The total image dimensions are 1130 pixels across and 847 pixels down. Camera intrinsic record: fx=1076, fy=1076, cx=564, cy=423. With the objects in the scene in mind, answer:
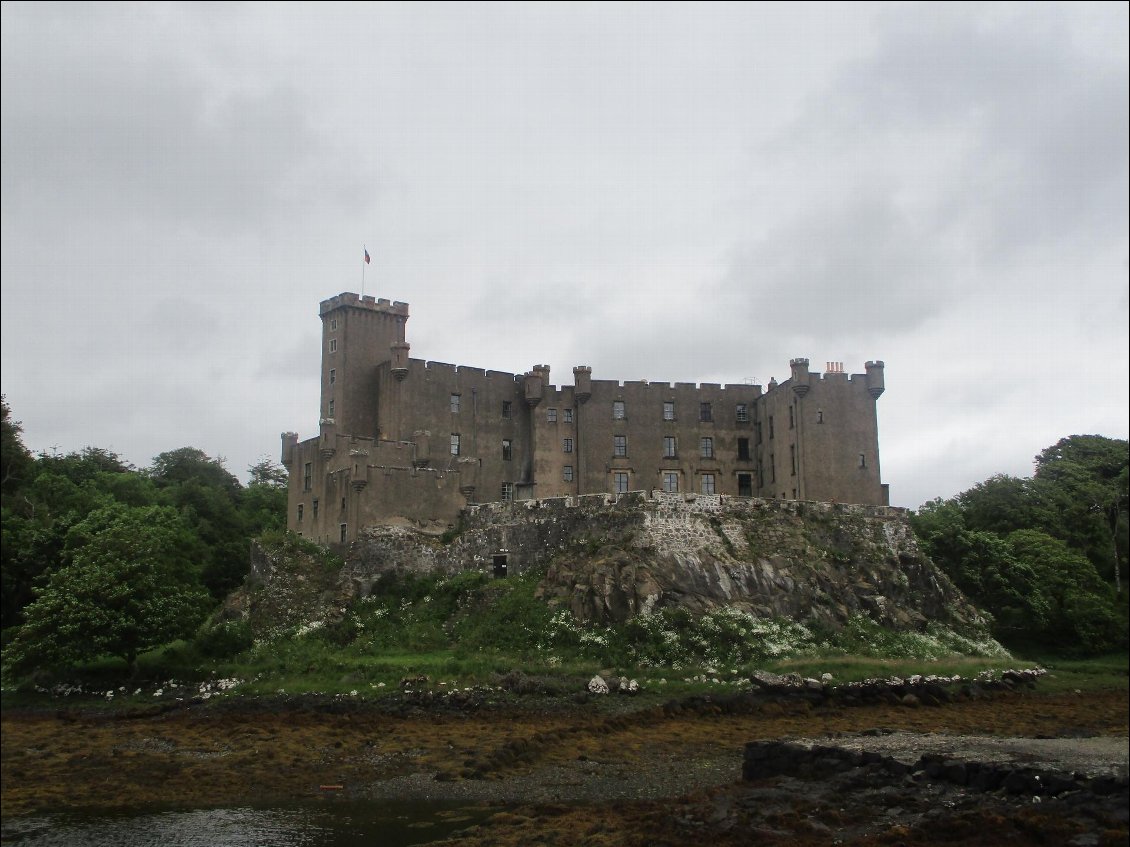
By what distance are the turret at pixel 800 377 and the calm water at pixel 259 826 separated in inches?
1428

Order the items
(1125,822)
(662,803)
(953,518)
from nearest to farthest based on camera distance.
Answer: (1125,822) < (662,803) < (953,518)

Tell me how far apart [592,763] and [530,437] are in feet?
104

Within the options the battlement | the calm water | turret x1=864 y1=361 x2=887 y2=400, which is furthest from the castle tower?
the calm water

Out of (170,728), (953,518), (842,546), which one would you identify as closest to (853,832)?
(170,728)

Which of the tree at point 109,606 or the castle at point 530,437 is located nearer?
the tree at point 109,606

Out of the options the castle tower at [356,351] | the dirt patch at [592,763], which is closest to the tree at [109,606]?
the dirt patch at [592,763]

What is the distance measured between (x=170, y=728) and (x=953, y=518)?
1791 inches

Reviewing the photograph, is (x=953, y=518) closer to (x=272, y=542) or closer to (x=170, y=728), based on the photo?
(x=272, y=542)

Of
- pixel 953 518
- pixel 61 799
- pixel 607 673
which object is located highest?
pixel 953 518

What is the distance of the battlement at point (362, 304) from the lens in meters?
61.1

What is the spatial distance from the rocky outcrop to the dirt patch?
8.19 meters

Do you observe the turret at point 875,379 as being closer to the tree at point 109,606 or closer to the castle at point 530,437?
the castle at point 530,437

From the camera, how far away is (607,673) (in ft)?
142

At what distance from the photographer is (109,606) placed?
48406 millimetres
